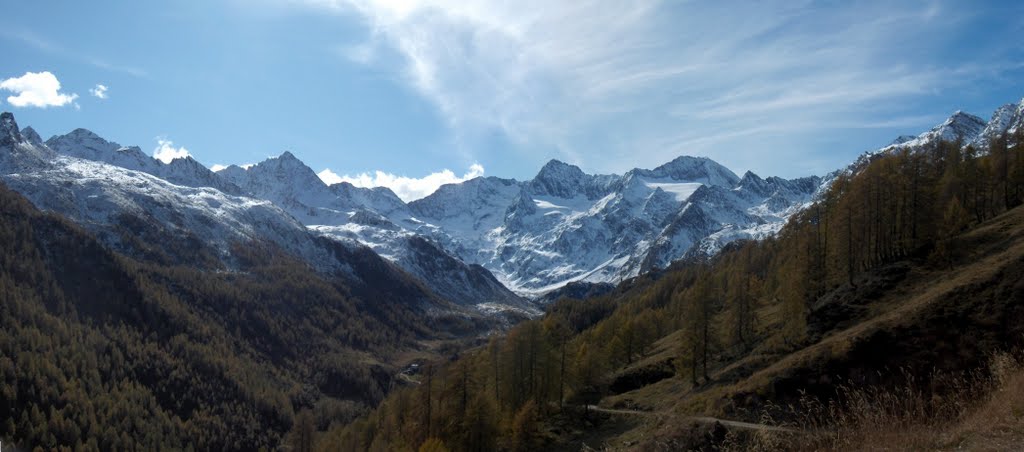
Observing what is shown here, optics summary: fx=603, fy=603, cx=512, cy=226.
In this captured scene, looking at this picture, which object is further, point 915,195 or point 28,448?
point 28,448

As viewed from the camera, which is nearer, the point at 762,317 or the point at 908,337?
the point at 908,337

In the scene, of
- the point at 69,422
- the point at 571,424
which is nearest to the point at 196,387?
the point at 69,422

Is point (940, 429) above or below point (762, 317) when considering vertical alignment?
above

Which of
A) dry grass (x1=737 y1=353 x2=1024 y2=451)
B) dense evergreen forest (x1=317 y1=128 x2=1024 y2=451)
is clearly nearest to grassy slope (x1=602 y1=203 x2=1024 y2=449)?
dense evergreen forest (x1=317 y1=128 x2=1024 y2=451)

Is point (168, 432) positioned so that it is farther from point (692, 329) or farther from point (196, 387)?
point (692, 329)

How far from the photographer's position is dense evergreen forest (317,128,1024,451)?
61.2 meters

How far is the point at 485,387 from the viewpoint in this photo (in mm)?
78688

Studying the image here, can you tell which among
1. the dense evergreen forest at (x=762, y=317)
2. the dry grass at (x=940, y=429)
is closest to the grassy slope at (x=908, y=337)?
the dense evergreen forest at (x=762, y=317)

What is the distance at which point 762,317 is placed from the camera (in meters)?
81.0

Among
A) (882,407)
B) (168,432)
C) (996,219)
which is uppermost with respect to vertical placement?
(996,219)

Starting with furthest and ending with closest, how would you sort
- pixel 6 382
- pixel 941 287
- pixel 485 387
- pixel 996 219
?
pixel 6 382, pixel 485 387, pixel 996 219, pixel 941 287

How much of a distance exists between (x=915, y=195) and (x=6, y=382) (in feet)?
660

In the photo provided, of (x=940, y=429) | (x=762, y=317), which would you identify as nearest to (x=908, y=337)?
(x=940, y=429)

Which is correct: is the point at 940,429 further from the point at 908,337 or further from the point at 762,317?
the point at 762,317
